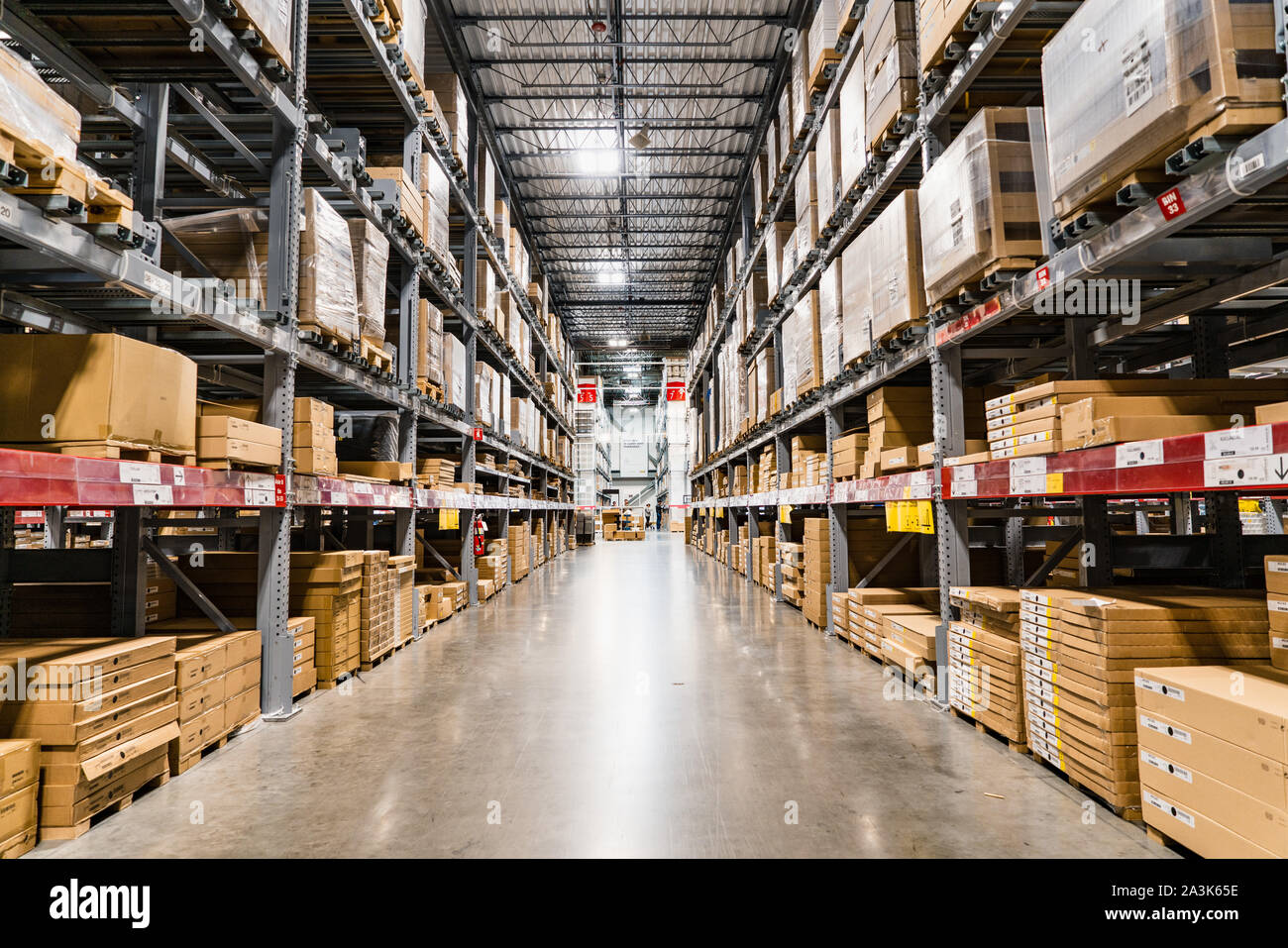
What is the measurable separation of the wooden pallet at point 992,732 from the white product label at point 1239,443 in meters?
1.88

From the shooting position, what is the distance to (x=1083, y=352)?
13.1 feet

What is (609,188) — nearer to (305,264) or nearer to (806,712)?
(305,264)

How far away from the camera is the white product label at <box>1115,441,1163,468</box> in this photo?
2545 mm

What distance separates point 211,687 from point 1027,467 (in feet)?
14.8

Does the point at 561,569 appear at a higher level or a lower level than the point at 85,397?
lower

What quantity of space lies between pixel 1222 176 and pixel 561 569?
13.6 m

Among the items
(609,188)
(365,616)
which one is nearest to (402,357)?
(365,616)

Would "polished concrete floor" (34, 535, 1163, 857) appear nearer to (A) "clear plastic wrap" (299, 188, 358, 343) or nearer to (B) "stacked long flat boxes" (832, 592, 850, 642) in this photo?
(B) "stacked long flat boxes" (832, 592, 850, 642)

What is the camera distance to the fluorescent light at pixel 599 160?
13.3 meters

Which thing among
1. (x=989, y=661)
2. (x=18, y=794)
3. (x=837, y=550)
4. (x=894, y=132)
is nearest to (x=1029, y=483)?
(x=989, y=661)

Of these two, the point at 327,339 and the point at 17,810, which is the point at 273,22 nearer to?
the point at 327,339

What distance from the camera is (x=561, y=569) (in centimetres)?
1490

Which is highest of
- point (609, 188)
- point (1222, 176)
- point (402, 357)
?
point (609, 188)

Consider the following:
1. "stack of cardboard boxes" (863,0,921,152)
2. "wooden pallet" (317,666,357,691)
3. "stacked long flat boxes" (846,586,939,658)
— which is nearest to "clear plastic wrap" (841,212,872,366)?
"stack of cardboard boxes" (863,0,921,152)
